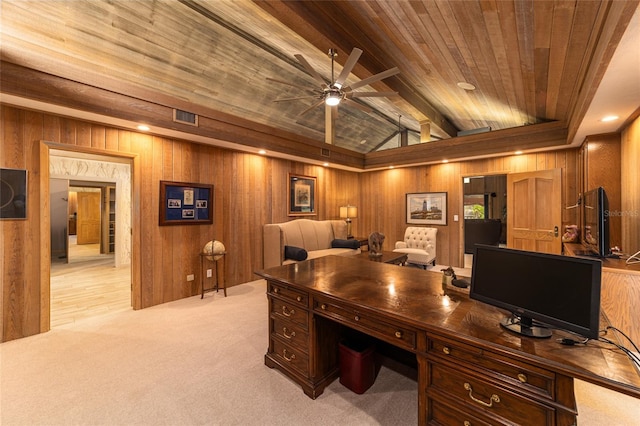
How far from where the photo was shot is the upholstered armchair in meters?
5.68

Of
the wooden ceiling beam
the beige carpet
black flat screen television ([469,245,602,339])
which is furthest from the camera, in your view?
the wooden ceiling beam

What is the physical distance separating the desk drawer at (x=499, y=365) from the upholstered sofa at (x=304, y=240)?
3.53 meters

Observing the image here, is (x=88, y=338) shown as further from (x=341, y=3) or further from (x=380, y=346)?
(x=341, y=3)

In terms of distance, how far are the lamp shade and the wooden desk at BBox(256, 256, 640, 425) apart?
14.9 ft

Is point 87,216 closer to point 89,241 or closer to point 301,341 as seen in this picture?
point 89,241

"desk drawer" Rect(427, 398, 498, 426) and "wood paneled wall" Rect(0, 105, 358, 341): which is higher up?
"wood paneled wall" Rect(0, 105, 358, 341)

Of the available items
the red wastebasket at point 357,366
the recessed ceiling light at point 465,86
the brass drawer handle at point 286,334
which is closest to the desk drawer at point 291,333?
the brass drawer handle at point 286,334

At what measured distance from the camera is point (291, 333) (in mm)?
2180

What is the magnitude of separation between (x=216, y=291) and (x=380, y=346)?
3.05 meters

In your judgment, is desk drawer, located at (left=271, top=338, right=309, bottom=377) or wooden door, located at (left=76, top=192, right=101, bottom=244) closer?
desk drawer, located at (left=271, top=338, right=309, bottom=377)

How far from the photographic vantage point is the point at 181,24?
3557 millimetres

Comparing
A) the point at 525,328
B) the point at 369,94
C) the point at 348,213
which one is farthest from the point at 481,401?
the point at 348,213

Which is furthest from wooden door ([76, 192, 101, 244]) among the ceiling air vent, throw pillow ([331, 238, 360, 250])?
throw pillow ([331, 238, 360, 250])

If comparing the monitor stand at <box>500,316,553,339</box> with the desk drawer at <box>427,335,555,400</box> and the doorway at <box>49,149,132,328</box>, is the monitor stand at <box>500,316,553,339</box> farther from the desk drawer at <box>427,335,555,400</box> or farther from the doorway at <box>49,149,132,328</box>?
the doorway at <box>49,149,132,328</box>
